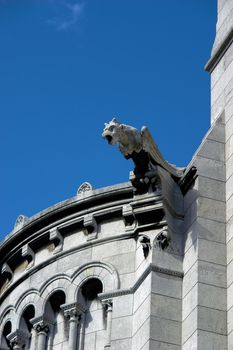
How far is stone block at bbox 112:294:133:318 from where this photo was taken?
2934 cm

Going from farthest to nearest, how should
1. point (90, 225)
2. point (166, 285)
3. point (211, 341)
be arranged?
point (90, 225) → point (166, 285) → point (211, 341)

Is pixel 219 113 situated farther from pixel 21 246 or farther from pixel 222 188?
pixel 21 246

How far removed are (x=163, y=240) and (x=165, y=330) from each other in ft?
8.20

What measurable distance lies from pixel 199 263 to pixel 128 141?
11.2ft

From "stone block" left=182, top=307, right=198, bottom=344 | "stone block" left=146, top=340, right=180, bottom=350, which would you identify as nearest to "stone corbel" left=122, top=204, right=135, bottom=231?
"stone block" left=182, top=307, right=198, bottom=344

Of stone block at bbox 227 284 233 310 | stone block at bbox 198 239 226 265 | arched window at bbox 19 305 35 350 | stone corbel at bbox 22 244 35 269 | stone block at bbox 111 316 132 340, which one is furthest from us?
stone corbel at bbox 22 244 35 269

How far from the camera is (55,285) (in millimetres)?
31875

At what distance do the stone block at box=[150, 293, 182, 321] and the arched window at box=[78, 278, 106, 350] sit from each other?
311 centimetres

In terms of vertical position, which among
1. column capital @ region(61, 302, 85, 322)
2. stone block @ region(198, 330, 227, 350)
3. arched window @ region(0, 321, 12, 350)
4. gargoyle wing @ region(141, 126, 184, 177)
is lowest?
stone block @ region(198, 330, 227, 350)

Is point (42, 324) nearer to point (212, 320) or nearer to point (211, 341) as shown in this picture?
point (212, 320)

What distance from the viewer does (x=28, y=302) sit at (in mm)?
32469

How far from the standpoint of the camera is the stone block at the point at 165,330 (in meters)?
27.0

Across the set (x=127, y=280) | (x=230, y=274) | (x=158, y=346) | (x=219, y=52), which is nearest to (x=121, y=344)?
(x=158, y=346)

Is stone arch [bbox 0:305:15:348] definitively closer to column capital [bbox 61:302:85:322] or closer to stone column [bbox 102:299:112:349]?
column capital [bbox 61:302:85:322]
